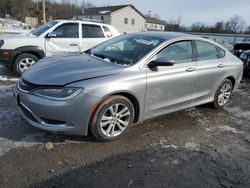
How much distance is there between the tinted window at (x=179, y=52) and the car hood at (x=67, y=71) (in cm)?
91

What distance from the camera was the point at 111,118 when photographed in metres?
3.59

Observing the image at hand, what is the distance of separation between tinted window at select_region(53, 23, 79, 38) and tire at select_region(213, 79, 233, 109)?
4.56 m

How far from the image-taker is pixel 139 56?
3.88 m

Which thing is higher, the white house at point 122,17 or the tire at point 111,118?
the white house at point 122,17

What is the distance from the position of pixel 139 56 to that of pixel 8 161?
236cm

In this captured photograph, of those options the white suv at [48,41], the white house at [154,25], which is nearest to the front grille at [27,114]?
the white suv at [48,41]

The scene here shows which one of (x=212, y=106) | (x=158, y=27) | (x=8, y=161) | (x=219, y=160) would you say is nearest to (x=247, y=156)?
(x=219, y=160)

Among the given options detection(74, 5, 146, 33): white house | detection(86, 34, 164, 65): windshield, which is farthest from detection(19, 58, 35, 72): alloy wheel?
detection(74, 5, 146, 33): white house

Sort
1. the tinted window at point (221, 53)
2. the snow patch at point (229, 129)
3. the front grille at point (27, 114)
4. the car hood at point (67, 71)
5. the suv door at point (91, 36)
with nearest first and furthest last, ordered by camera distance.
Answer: the car hood at point (67, 71)
the front grille at point (27, 114)
the snow patch at point (229, 129)
the tinted window at point (221, 53)
the suv door at point (91, 36)

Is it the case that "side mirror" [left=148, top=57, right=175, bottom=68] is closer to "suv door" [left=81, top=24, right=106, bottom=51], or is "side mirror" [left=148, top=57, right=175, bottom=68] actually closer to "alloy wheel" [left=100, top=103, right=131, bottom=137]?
"alloy wheel" [left=100, top=103, right=131, bottom=137]

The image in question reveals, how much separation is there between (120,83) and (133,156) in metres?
1.02

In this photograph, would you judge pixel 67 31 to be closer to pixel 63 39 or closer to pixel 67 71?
pixel 63 39

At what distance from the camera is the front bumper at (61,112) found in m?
3.15

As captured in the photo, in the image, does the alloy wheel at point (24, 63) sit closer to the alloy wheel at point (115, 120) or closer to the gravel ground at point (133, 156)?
the gravel ground at point (133, 156)
